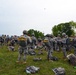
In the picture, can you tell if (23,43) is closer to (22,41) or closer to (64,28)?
(22,41)

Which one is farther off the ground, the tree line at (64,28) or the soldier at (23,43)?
the tree line at (64,28)

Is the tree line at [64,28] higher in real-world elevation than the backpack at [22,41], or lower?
higher

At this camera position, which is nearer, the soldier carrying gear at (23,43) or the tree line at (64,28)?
the soldier carrying gear at (23,43)

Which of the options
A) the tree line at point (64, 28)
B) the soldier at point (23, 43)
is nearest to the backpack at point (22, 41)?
the soldier at point (23, 43)

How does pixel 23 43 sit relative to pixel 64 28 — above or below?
below

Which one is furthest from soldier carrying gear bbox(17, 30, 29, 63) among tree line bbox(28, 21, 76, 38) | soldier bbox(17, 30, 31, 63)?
tree line bbox(28, 21, 76, 38)

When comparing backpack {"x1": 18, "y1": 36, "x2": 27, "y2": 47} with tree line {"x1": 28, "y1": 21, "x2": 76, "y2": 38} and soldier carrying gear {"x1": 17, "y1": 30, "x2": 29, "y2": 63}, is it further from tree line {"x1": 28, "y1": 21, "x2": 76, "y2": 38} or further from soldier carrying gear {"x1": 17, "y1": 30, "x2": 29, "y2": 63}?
tree line {"x1": 28, "y1": 21, "x2": 76, "y2": 38}

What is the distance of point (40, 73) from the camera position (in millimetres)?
24234

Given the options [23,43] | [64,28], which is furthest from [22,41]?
[64,28]

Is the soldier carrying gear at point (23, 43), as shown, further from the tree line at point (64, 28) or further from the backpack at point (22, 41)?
the tree line at point (64, 28)

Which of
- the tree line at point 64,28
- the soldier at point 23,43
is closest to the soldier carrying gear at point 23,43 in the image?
the soldier at point 23,43

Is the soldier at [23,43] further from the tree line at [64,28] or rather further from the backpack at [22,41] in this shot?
the tree line at [64,28]

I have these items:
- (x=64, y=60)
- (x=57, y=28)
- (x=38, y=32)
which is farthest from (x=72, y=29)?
(x=64, y=60)

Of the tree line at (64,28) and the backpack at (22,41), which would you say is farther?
the tree line at (64,28)
